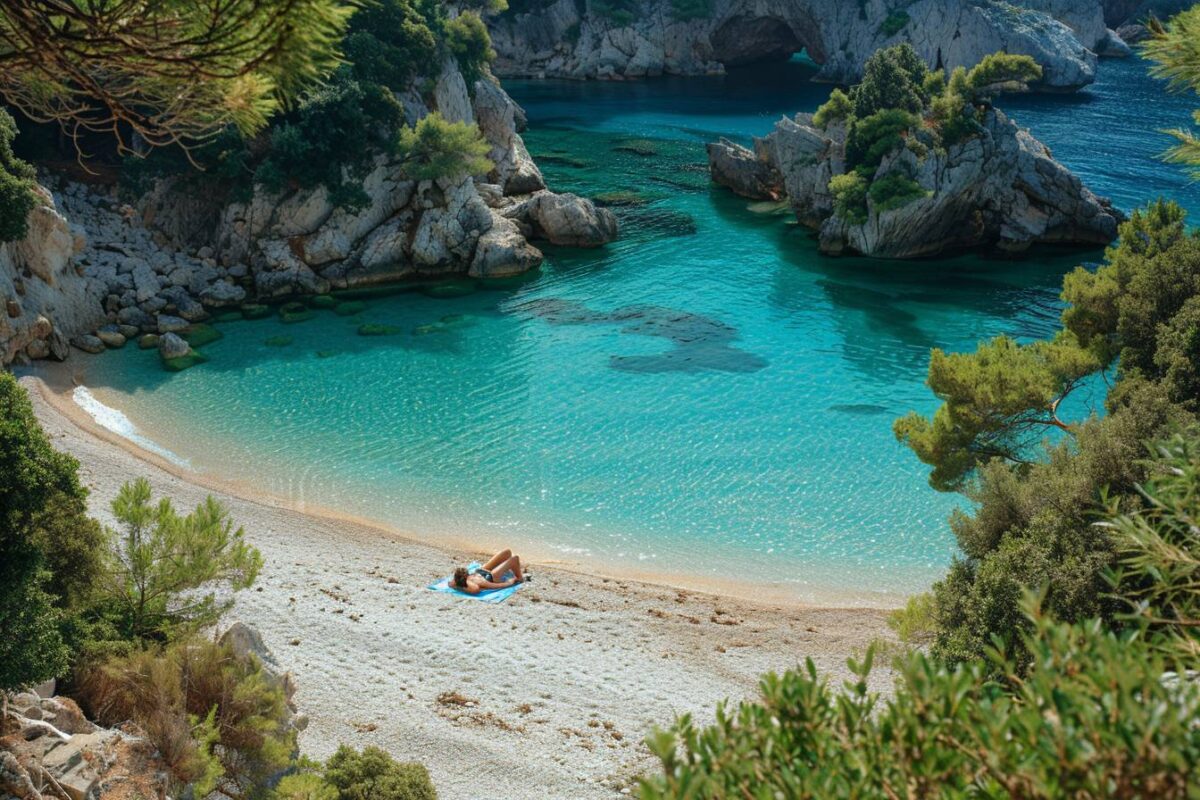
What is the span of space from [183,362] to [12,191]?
7.20m

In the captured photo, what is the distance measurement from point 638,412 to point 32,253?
20.6 metres

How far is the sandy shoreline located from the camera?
16484mm

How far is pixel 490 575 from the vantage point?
22.5 m

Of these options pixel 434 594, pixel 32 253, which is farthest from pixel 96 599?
pixel 32 253

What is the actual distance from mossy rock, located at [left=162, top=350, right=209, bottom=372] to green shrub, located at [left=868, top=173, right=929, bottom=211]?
98.5ft

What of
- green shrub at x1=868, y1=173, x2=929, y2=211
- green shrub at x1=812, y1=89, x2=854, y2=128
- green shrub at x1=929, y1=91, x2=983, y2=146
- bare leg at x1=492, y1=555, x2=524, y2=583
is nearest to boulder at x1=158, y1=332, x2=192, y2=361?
bare leg at x1=492, y1=555, x2=524, y2=583

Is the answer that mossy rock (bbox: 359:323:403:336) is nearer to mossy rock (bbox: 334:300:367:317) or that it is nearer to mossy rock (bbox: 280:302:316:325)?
mossy rock (bbox: 334:300:367:317)

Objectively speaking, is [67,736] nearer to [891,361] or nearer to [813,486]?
[813,486]

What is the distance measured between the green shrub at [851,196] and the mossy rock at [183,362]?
2929cm

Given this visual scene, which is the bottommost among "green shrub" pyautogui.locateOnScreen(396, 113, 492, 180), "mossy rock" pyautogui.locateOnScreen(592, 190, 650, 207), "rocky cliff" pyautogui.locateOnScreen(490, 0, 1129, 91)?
"mossy rock" pyautogui.locateOnScreen(592, 190, 650, 207)

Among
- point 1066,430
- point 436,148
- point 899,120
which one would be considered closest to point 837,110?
point 899,120

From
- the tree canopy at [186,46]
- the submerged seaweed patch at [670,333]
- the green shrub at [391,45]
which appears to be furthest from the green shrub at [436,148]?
the tree canopy at [186,46]

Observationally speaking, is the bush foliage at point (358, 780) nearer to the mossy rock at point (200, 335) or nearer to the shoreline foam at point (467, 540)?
the shoreline foam at point (467, 540)

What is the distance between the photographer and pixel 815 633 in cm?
2122
